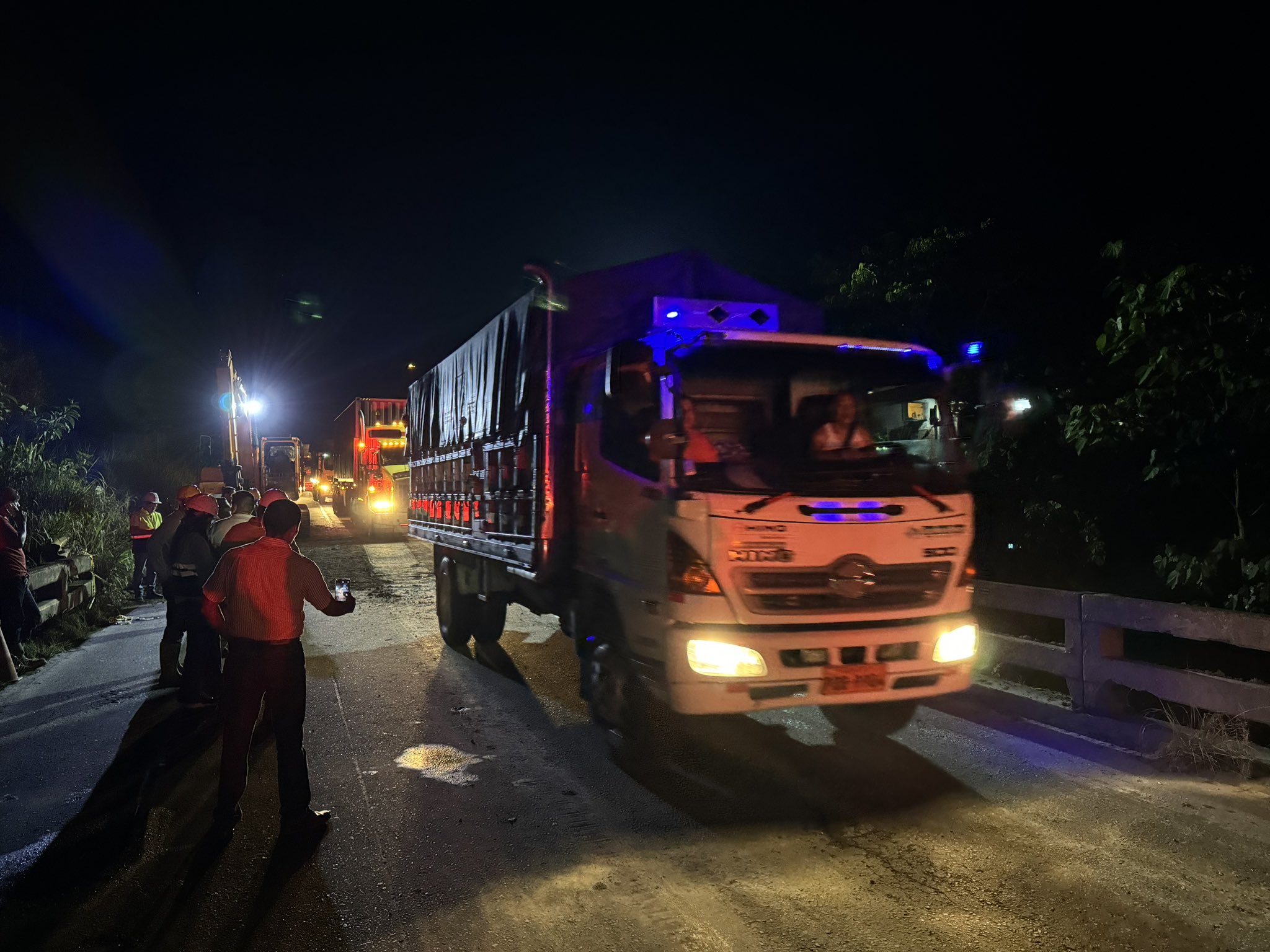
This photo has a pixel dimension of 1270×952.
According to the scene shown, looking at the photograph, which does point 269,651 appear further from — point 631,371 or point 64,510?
point 64,510

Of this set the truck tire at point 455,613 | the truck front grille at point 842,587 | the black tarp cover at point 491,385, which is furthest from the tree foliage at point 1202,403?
the truck tire at point 455,613

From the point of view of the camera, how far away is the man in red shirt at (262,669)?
4422 millimetres

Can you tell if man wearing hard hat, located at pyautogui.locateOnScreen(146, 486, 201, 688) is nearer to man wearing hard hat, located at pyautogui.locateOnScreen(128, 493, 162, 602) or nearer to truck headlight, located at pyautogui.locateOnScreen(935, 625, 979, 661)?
man wearing hard hat, located at pyautogui.locateOnScreen(128, 493, 162, 602)

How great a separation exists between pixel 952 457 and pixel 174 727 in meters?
5.65

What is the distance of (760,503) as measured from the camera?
4.77m

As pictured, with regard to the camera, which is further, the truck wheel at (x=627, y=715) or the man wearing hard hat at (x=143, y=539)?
the man wearing hard hat at (x=143, y=539)

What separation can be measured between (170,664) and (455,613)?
2.70 metres

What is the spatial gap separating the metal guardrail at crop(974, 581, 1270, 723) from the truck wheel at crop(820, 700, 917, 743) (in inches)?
41.7

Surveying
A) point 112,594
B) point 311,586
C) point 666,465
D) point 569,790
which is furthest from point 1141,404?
point 112,594

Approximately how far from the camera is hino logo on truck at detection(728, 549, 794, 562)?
4758 mm

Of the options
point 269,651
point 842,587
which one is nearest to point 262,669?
point 269,651

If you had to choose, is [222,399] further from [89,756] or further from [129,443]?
[89,756]

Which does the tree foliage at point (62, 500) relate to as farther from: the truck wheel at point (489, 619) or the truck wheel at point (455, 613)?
the truck wheel at point (489, 619)

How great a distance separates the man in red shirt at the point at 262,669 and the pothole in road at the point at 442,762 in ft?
2.86
